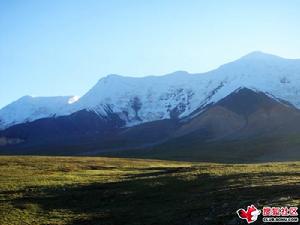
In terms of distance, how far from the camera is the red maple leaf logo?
3181 cm

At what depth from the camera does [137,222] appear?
126 ft

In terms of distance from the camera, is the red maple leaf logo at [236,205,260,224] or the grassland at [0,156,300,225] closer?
the red maple leaf logo at [236,205,260,224]

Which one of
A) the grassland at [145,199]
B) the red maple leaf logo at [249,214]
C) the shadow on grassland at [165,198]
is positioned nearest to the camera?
the red maple leaf logo at [249,214]

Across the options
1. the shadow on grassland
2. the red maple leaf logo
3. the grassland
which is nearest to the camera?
the red maple leaf logo

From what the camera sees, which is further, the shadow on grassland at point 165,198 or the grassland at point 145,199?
the grassland at point 145,199

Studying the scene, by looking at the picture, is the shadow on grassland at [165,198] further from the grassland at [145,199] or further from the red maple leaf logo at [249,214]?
the red maple leaf logo at [249,214]

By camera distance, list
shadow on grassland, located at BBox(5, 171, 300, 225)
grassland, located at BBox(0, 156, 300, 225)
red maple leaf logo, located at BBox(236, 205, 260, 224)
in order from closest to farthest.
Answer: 1. red maple leaf logo, located at BBox(236, 205, 260, 224)
2. shadow on grassland, located at BBox(5, 171, 300, 225)
3. grassland, located at BBox(0, 156, 300, 225)

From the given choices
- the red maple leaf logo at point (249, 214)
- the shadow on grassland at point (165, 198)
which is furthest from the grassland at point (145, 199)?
the red maple leaf logo at point (249, 214)

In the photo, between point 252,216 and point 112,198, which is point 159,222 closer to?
point 252,216

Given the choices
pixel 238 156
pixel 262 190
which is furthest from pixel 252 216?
pixel 238 156

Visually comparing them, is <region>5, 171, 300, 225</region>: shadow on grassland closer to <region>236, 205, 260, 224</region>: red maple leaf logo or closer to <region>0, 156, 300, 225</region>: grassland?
<region>0, 156, 300, 225</region>: grassland

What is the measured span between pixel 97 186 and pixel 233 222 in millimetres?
27252

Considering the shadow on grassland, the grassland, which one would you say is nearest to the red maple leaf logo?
the shadow on grassland

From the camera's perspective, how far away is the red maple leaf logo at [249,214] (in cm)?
3181
